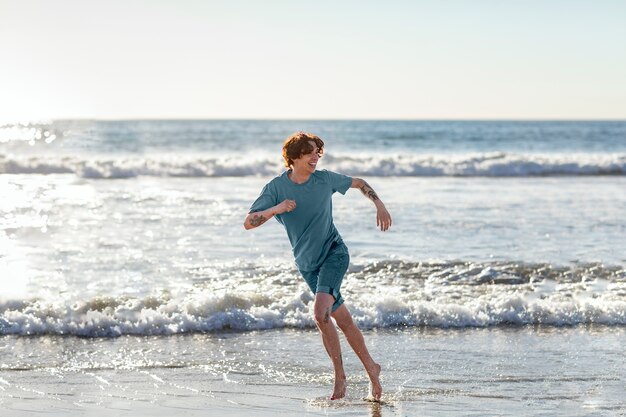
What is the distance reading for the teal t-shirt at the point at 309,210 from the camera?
566cm

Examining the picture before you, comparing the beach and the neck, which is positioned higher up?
the neck

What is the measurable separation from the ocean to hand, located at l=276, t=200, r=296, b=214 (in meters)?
1.32

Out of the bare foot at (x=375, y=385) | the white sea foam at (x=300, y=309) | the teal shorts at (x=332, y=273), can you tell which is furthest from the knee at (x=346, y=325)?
the white sea foam at (x=300, y=309)

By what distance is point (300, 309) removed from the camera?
8680mm

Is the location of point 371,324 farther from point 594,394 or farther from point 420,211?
point 420,211

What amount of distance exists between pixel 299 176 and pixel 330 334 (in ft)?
3.50

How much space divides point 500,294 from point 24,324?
4.85m

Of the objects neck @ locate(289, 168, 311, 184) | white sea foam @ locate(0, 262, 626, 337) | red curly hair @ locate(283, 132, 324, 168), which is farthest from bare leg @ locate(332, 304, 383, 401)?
white sea foam @ locate(0, 262, 626, 337)

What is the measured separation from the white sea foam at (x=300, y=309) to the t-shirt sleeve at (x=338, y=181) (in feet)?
9.33

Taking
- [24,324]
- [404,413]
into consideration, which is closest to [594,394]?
[404,413]

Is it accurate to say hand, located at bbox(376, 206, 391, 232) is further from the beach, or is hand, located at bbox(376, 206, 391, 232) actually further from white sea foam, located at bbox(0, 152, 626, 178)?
white sea foam, located at bbox(0, 152, 626, 178)

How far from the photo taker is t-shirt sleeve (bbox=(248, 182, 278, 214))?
5547 millimetres

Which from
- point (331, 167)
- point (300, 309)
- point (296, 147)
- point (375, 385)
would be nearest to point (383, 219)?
point (296, 147)

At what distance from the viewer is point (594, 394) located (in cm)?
611
